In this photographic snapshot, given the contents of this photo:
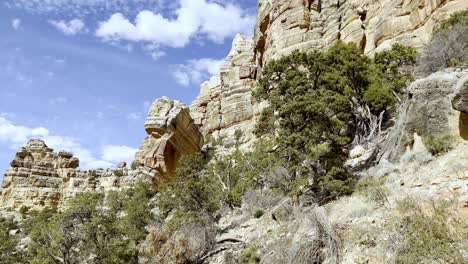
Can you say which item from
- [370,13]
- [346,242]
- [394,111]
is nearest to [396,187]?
[346,242]

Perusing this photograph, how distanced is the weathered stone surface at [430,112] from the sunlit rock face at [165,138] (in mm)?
27602

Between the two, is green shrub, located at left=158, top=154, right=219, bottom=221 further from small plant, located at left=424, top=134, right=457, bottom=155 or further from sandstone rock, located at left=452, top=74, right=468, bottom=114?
sandstone rock, located at left=452, top=74, right=468, bottom=114

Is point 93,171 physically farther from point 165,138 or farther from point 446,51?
point 446,51

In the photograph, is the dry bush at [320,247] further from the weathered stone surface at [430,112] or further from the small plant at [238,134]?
the small plant at [238,134]

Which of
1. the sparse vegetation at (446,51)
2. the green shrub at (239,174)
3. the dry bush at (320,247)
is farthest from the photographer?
the green shrub at (239,174)

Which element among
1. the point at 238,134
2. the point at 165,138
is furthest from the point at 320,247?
the point at 238,134

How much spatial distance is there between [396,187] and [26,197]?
4254cm

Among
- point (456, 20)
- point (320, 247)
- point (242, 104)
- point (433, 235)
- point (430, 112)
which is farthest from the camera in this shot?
point (242, 104)

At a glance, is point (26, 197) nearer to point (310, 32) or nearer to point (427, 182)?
point (310, 32)

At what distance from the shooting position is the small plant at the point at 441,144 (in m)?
11.9

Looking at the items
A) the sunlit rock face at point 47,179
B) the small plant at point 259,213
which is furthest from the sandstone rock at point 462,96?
the sunlit rock face at point 47,179

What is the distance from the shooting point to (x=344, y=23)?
1848 inches

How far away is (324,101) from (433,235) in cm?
1168

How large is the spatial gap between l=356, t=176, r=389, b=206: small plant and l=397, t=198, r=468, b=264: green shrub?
5.71ft
